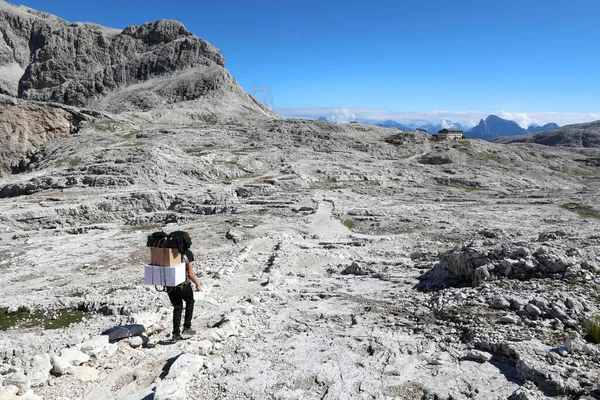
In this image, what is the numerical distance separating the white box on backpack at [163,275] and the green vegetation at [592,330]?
10759 millimetres

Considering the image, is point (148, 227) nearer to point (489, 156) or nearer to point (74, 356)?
point (74, 356)

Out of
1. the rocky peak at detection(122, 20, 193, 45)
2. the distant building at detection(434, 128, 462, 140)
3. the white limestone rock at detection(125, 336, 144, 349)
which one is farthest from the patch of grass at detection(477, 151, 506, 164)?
the rocky peak at detection(122, 20, 193, 45)

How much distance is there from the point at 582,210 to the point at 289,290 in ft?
163

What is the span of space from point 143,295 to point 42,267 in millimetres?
12106

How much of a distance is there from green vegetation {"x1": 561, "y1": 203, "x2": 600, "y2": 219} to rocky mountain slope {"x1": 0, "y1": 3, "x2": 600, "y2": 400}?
0.66 meters

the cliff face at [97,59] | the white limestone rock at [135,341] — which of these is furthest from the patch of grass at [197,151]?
the cliff face at [97,59]

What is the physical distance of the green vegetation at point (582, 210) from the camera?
46000mm

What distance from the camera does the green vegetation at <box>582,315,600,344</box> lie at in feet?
29.9

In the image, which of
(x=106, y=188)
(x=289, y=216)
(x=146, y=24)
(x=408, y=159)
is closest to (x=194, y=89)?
(x=146, y=24)

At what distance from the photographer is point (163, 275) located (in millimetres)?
10062

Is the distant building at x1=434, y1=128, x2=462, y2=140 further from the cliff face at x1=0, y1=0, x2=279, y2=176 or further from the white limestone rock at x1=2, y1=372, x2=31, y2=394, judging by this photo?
the white limestone rock at x1=2, y1=372, x2=31, y2=394

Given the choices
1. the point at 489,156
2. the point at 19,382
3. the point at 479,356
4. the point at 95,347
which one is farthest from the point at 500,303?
A: the point at 489,156

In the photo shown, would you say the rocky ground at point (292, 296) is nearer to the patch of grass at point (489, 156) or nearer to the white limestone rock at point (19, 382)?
the white limestone rock at point (19, 382)

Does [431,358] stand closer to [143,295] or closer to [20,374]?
[20,374]
